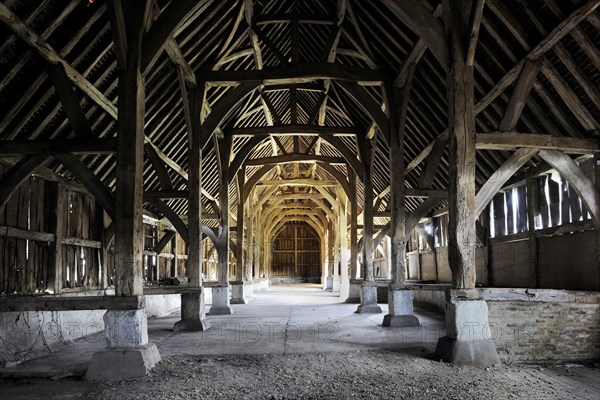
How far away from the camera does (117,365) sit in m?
5.86

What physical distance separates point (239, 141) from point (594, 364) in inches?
453

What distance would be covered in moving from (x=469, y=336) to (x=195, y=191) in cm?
586

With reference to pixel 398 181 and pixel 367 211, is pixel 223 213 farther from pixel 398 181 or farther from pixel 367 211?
pixel 398 181

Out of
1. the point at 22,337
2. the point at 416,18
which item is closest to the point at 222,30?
the point at 416,18

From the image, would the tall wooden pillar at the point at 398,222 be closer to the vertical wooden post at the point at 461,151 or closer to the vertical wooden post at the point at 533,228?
the vertical wooden post at the point at 533,228

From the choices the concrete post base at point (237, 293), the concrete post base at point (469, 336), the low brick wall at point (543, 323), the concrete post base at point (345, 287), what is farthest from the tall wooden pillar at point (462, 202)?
the concrete post base at point (345, 287)

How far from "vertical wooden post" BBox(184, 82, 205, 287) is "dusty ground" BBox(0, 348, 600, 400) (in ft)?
9.54

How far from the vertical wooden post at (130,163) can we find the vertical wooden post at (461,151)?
410 centimetres

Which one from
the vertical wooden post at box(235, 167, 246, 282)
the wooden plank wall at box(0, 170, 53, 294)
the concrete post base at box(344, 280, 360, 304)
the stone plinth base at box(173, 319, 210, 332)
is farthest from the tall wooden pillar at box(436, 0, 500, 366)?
the concrete post base at box(344, 280, 360, 304)

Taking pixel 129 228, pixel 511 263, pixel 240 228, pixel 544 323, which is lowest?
pixel 544 323

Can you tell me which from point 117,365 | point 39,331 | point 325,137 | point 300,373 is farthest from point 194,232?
point 325,137

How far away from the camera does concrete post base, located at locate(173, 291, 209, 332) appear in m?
9.48

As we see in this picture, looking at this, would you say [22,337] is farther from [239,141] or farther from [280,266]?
[280,266]

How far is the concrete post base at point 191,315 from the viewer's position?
9.48m
